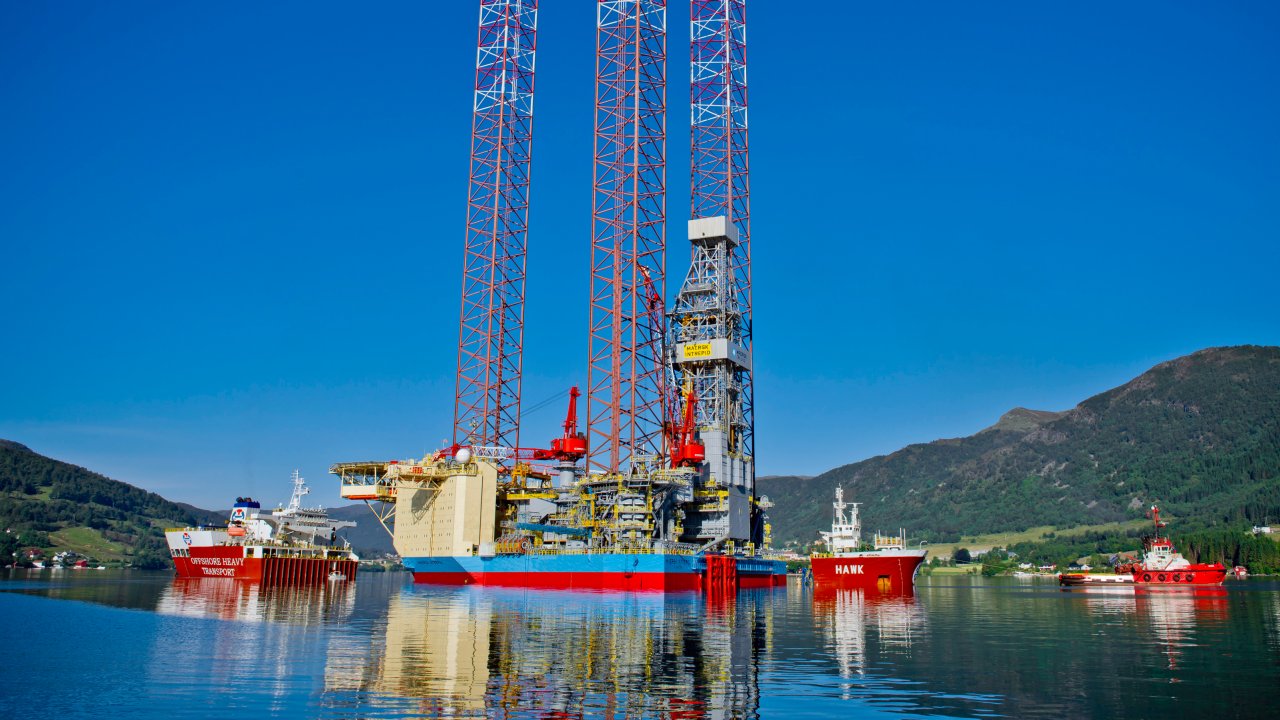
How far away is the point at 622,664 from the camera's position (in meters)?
26.8

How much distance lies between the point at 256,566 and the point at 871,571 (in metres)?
60.4

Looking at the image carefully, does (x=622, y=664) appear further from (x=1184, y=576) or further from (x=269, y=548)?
(x=1184, y=576)

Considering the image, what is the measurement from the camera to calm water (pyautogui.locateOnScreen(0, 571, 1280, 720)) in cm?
2036

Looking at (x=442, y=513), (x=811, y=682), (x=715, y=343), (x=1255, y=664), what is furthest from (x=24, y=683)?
(x=715, y=343)

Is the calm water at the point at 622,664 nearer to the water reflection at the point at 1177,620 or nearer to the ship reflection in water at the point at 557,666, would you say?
the ship reflection in water at the point at 557,666

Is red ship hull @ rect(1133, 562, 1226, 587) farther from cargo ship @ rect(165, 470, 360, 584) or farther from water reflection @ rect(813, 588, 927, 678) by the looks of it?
cargo ship @ rect(165, 470, 360, 584)

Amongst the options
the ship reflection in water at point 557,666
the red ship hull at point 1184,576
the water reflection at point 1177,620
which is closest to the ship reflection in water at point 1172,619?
the water reflection at point 1177,620

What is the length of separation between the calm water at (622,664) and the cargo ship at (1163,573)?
6133cm

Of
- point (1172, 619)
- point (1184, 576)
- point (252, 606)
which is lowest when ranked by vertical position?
point (252, 606)

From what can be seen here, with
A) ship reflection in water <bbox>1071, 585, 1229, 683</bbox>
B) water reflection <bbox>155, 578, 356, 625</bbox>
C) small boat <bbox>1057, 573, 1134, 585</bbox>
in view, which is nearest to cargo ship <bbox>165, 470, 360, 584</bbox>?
water reflection <bbox>155, 578, 356, 625</bbox>

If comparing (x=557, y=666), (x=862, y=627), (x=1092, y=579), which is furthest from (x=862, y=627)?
(x=1092, y=579)

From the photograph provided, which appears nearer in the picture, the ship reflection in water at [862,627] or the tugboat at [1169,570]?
the ship reflection in water at [862,627]

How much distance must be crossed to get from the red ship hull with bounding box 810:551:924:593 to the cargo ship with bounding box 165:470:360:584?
49904 millimetres

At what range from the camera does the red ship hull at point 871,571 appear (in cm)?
8638
